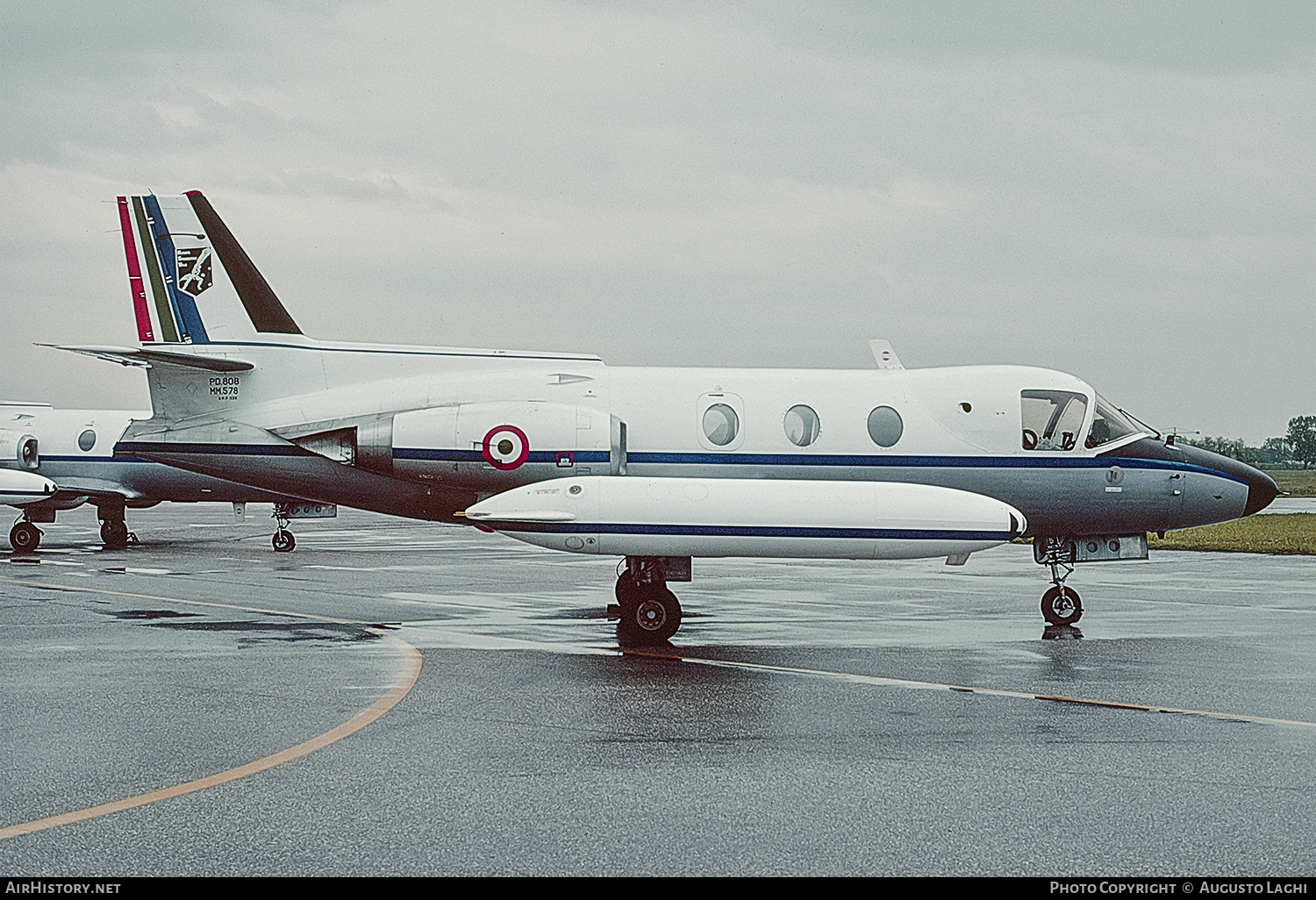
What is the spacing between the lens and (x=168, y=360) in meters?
15.0

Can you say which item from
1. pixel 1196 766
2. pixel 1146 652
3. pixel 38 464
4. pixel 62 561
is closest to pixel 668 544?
pixel 1146 652

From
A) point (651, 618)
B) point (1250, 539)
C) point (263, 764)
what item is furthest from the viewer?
point (1250, 539)

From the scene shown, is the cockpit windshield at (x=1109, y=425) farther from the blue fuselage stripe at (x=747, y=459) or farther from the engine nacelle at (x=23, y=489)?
the engine nacelle at (x=23, y=489)

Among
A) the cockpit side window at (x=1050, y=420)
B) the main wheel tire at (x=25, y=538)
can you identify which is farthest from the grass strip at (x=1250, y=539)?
the main wheel tire at (x=25, y=538)

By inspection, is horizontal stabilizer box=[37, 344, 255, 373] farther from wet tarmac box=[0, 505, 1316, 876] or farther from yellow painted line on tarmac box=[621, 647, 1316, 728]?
yellow painted line on tarmac box=[621, 647, 1316, 728]

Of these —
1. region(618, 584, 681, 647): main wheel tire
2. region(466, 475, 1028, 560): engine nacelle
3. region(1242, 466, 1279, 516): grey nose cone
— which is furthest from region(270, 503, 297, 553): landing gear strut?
region(1242, 466, 1279, 516): grey nose cone

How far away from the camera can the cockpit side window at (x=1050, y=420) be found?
15086mm

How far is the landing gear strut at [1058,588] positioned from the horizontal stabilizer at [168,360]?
1003 cm

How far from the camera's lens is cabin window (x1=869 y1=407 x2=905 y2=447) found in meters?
14.9

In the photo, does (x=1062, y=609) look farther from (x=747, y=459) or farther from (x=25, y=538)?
(x=25, y=538)

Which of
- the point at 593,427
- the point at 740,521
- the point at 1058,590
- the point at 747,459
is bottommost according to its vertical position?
the point at 1058,590

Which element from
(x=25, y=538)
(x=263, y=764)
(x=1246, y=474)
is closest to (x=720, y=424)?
(x=1246, y=474)

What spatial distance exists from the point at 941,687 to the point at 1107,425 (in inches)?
233

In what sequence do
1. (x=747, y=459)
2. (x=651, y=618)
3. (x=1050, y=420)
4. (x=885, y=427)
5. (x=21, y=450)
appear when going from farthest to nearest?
1. (x=21, y=450)
2. (x=1050, y=420)
3. (x=885, y=427)
4. (x=747, y=459)
5. (x=651, y=618)
